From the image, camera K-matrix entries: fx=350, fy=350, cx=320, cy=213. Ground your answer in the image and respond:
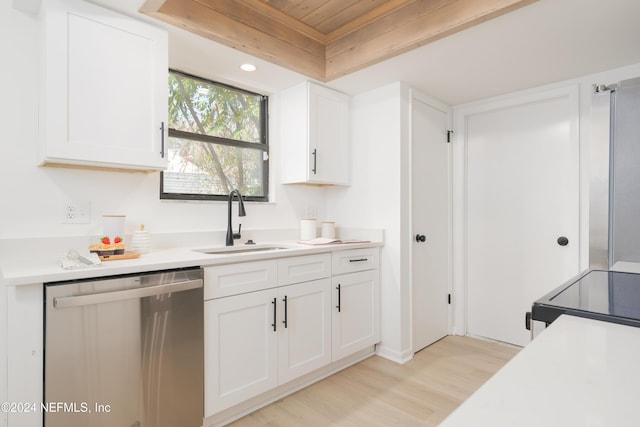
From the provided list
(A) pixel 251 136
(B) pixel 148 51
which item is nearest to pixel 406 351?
(A) pixel 251 136

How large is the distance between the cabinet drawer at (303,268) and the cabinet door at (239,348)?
0.43 ft

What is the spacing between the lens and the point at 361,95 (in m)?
2.98

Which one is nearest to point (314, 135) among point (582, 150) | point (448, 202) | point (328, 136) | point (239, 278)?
point (328, 136)

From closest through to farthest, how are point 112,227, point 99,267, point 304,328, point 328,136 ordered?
1. point 99,267
2. point 112,227
3. point 304,328
4. point 328,136

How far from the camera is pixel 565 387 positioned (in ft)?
1.79

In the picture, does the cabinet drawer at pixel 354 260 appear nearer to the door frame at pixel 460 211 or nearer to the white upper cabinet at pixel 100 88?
the door frame at pixel 460 211

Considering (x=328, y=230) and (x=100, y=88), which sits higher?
(x=100, y=88)

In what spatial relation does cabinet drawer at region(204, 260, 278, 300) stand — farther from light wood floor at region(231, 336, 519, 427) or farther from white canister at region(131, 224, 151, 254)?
light wood floor at region(231, 336, 519, 427)

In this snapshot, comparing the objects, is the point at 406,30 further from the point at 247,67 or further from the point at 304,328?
the point at 304,328

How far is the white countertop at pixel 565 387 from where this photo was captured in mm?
468

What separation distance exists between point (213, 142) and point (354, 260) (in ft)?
4.36

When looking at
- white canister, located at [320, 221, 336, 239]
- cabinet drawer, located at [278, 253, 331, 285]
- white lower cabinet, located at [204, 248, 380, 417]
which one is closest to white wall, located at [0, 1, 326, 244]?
white lower cabinet, located at [204, 248, 380, 417]

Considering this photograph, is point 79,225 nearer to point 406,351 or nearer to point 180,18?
point 180,18

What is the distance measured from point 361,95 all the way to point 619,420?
2.82 metres
